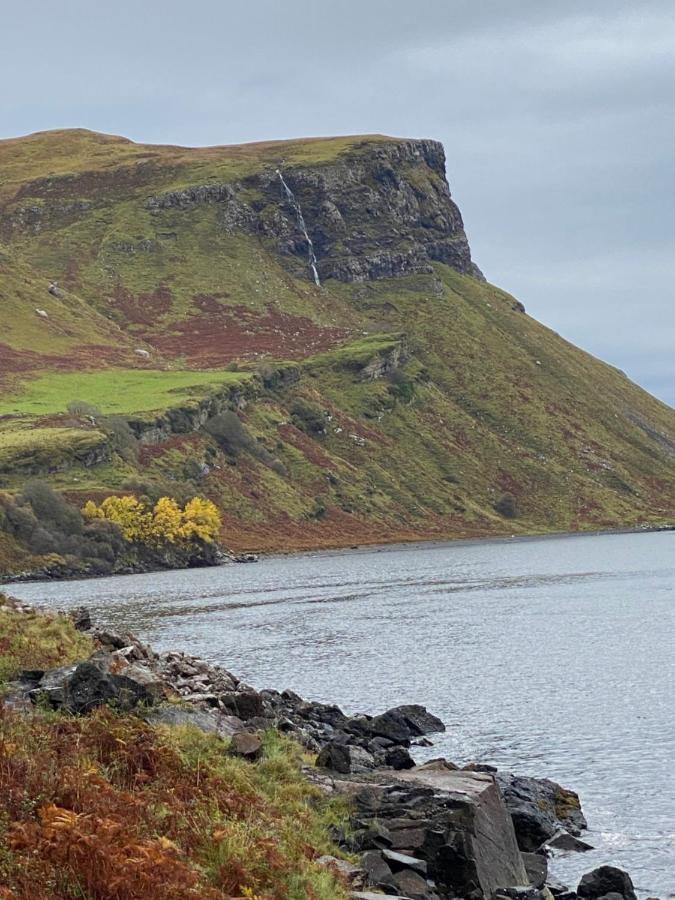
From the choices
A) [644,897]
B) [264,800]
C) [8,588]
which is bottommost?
[8,588]

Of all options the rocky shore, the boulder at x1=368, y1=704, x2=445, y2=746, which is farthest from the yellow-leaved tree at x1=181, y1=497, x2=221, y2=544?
the rocky shore

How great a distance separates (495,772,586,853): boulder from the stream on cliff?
61 cm

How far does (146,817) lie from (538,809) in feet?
47.3

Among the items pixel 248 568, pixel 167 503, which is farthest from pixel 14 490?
pixel 248 568

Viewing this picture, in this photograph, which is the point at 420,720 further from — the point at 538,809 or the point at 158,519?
the point at 158,519

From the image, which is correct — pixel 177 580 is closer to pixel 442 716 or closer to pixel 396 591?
pixel 396 591

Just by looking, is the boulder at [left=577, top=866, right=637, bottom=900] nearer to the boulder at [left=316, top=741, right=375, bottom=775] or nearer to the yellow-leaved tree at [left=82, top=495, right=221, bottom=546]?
the boulder at [left=316, top=741, right=375, bottom=775]

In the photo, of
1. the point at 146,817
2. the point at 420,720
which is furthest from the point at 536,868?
the point at 420,720

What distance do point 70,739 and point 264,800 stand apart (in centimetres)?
354

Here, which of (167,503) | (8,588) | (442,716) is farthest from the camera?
(167,503)

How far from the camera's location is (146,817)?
1658 cm

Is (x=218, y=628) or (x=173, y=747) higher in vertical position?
(x=173, y=747)

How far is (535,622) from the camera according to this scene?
80.6 metres

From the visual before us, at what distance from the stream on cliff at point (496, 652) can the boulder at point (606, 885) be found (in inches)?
69.7
